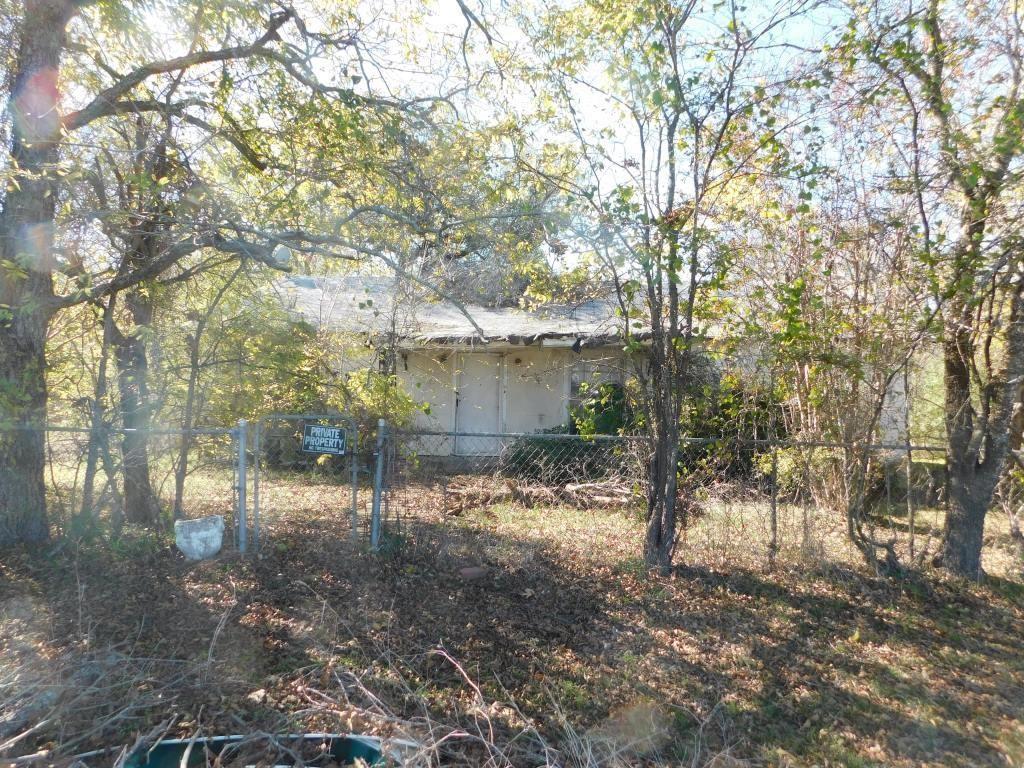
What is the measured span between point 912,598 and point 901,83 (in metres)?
4.36

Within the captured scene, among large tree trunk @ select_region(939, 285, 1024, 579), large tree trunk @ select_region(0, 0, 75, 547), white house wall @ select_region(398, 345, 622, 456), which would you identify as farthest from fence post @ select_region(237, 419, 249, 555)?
large tree trunk @ select_region(939, 285, 1024, 579)

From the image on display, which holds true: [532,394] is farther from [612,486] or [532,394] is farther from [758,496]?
[758,496]

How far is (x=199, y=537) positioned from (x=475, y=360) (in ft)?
23.4

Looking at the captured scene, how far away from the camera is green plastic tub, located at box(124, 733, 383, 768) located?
3.28 m

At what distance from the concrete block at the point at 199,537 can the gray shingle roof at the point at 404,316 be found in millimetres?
3118

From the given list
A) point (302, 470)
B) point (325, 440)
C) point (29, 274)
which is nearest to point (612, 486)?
point (325, 440)

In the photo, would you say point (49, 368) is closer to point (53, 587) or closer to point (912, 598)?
point (53, 587)

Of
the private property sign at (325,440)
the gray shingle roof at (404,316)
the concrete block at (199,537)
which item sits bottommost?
the concrete block at (199,537)

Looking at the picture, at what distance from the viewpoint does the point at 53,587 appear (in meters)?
5.47

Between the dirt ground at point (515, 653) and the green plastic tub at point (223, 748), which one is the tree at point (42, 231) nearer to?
the dirt ground at point (515, 653)

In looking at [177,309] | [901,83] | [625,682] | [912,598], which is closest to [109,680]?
[625,682]

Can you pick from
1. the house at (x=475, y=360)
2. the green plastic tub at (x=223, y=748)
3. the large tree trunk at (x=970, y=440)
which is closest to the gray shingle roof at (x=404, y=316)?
the house at (x=475, y=360)

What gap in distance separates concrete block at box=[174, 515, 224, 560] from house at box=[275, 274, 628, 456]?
4476mm

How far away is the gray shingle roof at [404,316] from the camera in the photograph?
31.8 feet
